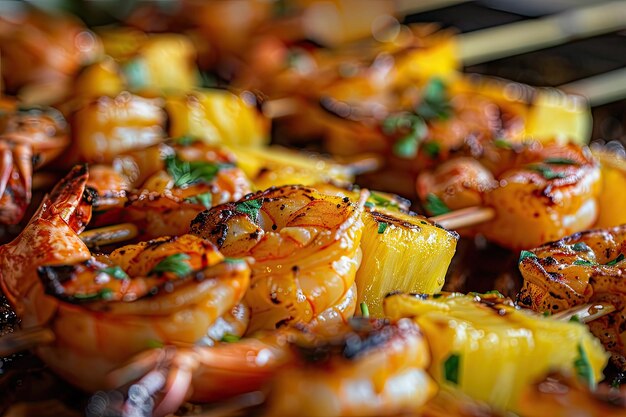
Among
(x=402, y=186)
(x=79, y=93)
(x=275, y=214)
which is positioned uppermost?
(x=275, y=214)

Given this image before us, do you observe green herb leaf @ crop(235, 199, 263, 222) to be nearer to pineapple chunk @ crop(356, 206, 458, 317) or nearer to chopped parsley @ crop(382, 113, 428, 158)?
pineapple chunk @ crop(356, 206, 458, 317)

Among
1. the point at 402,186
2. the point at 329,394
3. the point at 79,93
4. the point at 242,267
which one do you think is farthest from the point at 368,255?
the point at 79,93

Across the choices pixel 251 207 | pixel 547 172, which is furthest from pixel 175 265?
pixel 547 172

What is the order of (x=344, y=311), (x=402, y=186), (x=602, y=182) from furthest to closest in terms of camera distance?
(x=402, y=186)
(x=602, y=182)
(x=344, y=311)

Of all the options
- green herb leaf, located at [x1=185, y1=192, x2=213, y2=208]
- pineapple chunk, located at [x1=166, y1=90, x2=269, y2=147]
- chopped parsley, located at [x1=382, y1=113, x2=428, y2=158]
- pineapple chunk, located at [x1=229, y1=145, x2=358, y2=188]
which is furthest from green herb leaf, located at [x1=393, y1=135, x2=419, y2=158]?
green herb leaf, located at [x1=185, y1=192, x2=213, y2=208]

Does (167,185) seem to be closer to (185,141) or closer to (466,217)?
(185,141)

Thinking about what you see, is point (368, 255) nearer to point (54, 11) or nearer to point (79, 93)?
point (79, 93)
